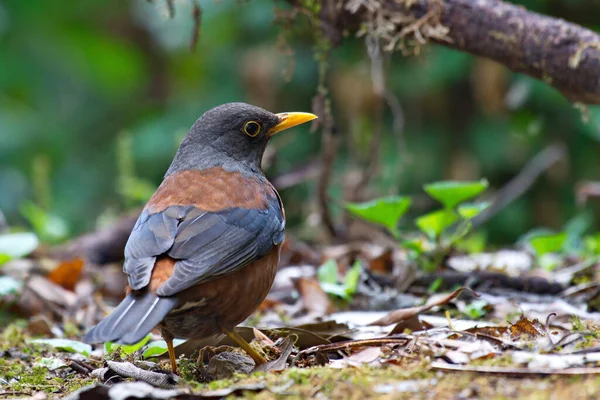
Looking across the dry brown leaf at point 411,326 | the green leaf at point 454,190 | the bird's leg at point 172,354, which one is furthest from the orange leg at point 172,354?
the green leaf at point 454,190

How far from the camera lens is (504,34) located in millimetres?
4793

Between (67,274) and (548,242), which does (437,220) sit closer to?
(548,242)

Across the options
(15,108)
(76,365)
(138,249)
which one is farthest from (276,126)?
(15,108)

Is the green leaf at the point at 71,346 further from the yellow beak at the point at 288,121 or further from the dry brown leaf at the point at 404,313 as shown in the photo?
the yellow beak at the point at 288,121

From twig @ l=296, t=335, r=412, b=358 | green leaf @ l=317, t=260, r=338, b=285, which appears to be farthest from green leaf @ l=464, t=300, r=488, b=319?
green leaf @ l=317, t=260, r=338, b=285

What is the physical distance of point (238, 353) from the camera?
13.1 ft

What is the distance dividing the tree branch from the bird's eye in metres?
0.94

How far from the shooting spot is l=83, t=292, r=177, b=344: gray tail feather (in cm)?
313

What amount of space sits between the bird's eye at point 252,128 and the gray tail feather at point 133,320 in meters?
1.66

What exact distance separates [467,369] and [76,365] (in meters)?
2.11

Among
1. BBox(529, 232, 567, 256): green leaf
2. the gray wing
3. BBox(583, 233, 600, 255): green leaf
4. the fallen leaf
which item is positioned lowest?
BBox(583, 233, 600, 255): green leaf

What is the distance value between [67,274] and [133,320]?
2.82 metres

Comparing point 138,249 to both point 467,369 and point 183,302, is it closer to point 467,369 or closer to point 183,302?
point 183,302

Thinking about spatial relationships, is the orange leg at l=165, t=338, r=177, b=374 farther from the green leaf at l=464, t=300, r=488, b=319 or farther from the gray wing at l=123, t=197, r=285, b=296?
the green leaf at l=464, t=300, r=488, b=319
